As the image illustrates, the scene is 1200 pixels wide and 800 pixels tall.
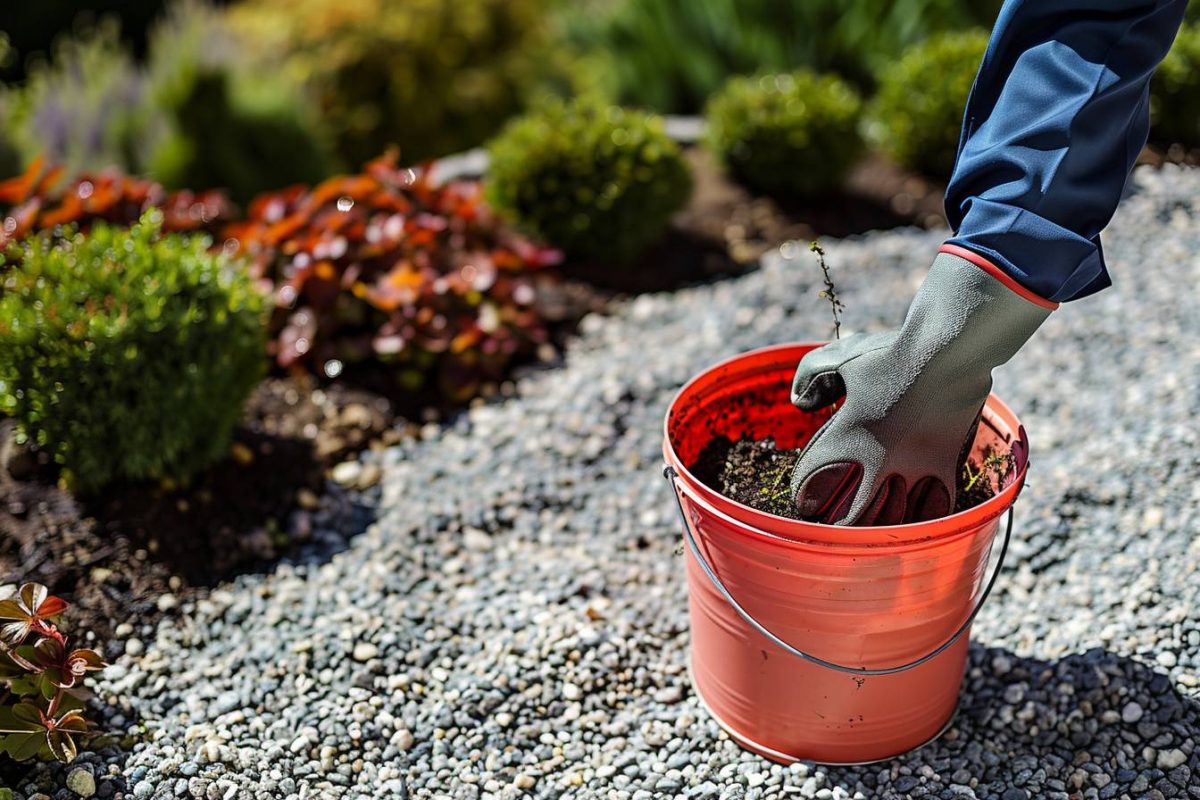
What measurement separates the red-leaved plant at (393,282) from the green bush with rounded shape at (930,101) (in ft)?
5.99

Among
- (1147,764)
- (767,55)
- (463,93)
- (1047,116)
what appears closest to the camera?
(1047,116)

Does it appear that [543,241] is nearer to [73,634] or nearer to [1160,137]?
[73,634]

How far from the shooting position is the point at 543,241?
4.26 metres

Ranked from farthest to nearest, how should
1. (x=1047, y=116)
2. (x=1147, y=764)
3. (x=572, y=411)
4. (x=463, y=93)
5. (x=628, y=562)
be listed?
(x=463, y=93), (x=572, y=411), (x=628, y=562), (x=1147, y=764), (x=1047, y=116)

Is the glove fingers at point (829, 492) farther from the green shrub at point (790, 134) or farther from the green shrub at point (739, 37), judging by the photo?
the green shrub at point (739, 37)

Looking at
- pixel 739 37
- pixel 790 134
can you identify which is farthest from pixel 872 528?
pixel 739 37

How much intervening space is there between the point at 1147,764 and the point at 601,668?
110 centimetres

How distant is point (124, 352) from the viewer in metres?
2.57

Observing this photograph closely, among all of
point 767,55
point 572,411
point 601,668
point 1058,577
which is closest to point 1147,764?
point 1058,577

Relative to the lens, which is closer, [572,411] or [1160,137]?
[572,411]

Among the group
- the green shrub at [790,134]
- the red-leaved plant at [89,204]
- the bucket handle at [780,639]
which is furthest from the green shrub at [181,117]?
the bucket handle at [780,639]

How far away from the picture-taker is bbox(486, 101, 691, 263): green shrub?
13.5ft

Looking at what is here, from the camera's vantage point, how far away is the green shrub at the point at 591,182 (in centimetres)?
411

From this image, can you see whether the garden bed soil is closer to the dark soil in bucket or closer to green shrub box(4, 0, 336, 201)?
the dark soil in bucket
